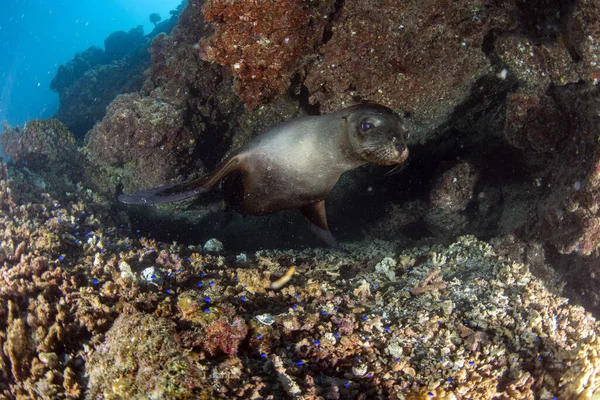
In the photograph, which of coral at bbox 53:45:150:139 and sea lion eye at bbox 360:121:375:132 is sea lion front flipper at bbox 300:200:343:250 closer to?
sea lion eye at bbox 360:121:375:132

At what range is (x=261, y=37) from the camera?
3938 mm

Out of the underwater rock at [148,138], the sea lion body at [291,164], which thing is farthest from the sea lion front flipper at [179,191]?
the underwater rock at [148,138]

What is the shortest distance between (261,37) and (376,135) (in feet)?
6.82

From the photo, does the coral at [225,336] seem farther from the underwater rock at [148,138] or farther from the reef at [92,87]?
the reef at [92,87]

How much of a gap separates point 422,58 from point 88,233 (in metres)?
4.29

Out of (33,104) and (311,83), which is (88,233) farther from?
(33,104)

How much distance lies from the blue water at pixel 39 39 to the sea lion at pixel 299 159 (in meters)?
54.7

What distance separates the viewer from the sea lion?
284 centimetres

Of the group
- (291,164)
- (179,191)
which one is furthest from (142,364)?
(291,164)

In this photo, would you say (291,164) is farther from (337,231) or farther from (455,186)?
(337,231)

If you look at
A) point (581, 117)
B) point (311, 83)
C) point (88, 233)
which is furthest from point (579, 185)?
point (88, 233)

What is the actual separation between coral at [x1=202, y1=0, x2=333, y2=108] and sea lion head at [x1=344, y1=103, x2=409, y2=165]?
159 centimetres

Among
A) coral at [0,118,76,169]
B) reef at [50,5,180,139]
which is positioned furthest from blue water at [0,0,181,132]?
coral at [0,118,76,169]

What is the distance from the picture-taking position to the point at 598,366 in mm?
2674
